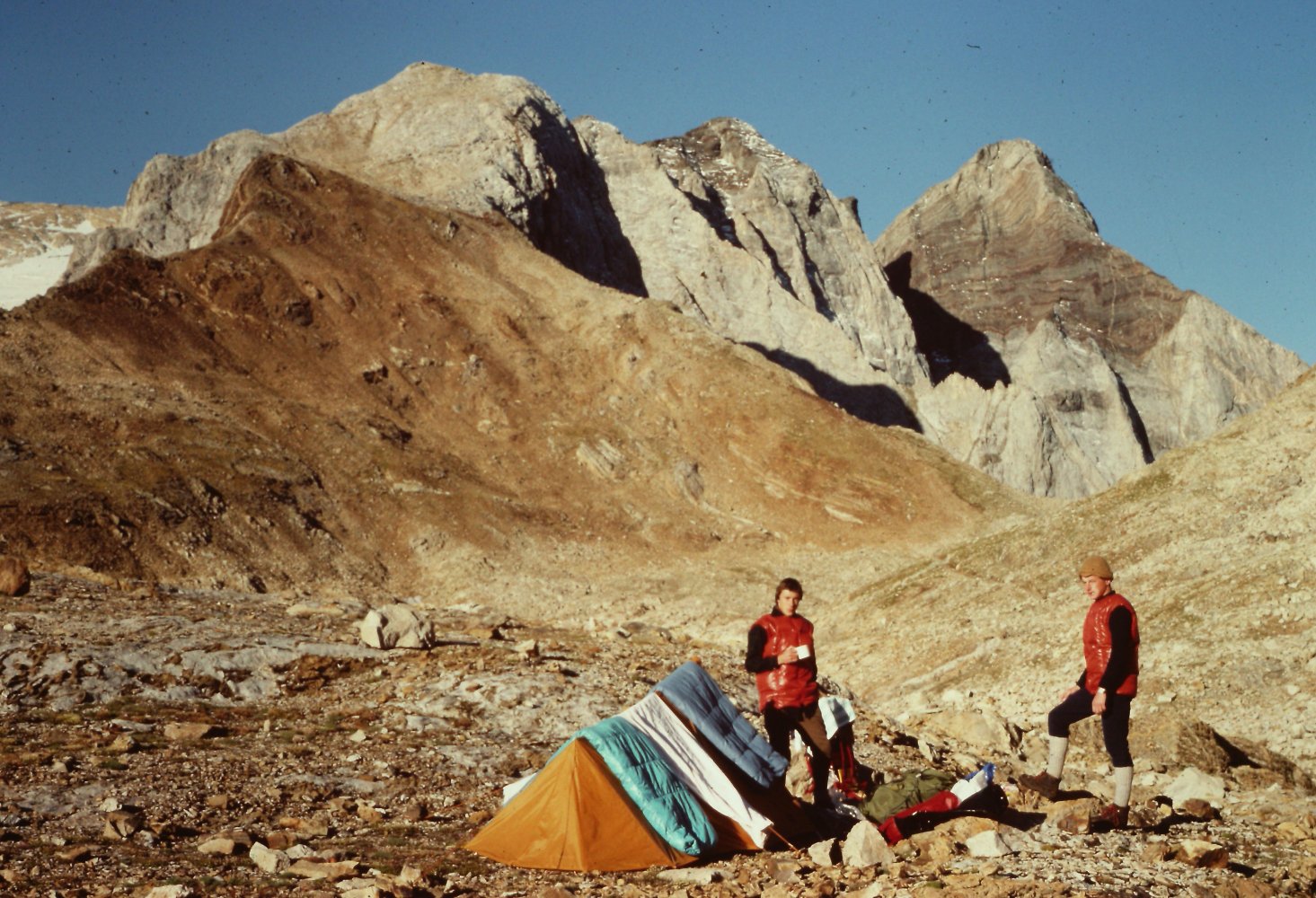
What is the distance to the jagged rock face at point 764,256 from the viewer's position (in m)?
80.5

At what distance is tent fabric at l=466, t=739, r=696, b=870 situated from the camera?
10930 millimetres

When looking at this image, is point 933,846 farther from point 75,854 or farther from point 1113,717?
point 75,854

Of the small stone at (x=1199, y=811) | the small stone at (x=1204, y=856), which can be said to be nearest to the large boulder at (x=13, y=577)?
the small stone at (x=1199, y=811)

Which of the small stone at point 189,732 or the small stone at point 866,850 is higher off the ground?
the small stone at point 189,732

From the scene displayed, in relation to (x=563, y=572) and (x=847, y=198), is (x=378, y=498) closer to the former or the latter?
(x=563, y=572)

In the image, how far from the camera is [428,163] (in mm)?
72062

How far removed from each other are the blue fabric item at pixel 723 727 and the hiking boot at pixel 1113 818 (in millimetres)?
3052

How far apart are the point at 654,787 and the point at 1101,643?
4574 mm

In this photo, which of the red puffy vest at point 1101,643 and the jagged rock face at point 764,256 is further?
the jagged rock face at point 764,256

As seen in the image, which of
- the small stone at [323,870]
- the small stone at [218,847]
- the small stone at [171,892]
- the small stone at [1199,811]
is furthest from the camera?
the small stone at [1199,811]

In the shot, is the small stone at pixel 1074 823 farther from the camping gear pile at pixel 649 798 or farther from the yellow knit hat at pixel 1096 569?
the camping gear pile at pixel 649 798

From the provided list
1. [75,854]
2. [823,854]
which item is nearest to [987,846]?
[823,854]

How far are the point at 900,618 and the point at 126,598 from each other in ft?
59.6

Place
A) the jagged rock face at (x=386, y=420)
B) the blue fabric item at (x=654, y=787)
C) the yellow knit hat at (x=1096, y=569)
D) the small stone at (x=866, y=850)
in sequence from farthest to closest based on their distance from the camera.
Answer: the jagged rock face at (x=386, y=420) < the yellow knit hat at (x=1096, y=569) < the blue fabric item at (x=654, y=787) < the small stone at (x=866, y=850)
